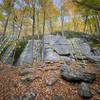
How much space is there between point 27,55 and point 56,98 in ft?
A: 30.2

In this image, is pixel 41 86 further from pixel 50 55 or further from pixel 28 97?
pixel 50 55

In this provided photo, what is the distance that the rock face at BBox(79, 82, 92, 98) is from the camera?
7.03m

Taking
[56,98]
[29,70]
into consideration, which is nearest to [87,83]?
[56,98]

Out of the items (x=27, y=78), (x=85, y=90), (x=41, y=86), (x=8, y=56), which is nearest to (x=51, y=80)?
(x=41, y=86)

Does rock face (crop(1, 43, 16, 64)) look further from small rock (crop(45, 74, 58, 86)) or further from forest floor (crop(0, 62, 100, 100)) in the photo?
small rock (crop(45, 74, 58, 86))

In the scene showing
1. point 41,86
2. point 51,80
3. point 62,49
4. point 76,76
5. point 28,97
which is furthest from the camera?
point 62,49

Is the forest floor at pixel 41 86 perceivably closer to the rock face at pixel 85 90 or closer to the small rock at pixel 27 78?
the small rock at pixel 27 78

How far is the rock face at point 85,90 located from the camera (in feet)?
23.1

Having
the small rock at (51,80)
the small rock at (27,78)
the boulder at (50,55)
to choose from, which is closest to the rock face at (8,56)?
the boulder at (50,55)

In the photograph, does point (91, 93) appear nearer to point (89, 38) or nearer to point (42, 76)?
point (42, 76)

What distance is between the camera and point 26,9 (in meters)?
13.7

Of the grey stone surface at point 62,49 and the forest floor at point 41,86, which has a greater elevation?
the grey stone surface at point 62,49

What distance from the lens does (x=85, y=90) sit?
23.7 feet

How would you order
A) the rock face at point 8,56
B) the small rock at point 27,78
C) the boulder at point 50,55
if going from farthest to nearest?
1. the rock face at point 8,56
2. the boulder at point 50,55
3. the small rock at point 27,78
